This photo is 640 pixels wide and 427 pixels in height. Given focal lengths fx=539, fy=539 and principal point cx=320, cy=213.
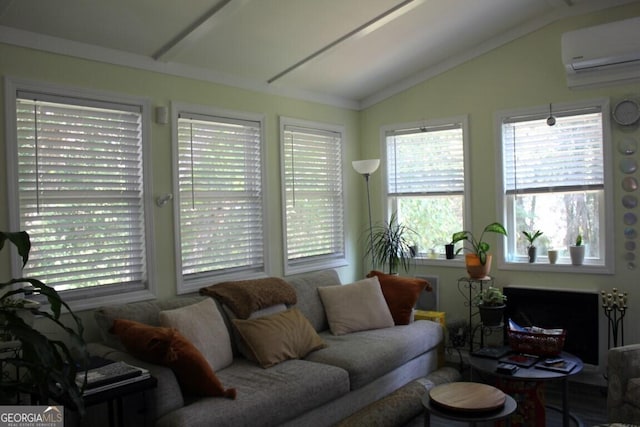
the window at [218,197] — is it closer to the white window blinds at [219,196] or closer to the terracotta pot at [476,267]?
the white window blinds at [219,196]

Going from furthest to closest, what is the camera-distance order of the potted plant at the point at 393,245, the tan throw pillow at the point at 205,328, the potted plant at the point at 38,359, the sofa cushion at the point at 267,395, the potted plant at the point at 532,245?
1. the potted plant at the point at 393,245
2. the potted plant at the point at 532,245
3. the tan throw pillow at the point at 205,328
4. the sofa cushion at the point at 267,395
5. the potted plant at the point at 38,359

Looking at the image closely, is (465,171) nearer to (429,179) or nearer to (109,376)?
(429,179)

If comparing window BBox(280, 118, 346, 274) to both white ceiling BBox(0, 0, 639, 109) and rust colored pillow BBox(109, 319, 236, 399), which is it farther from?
rust colored pillow BBox(109, 319, 236, 399)

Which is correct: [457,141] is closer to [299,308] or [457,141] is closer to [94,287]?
[299,308]

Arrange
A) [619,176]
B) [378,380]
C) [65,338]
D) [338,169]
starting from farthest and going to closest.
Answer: [338,169], [619,176], [378,380], [65,338]

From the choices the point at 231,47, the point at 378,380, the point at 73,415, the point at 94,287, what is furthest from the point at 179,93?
the point at 378,380

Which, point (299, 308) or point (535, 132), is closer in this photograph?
point (299, 308)

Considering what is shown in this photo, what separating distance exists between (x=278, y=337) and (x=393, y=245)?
6.21 feet

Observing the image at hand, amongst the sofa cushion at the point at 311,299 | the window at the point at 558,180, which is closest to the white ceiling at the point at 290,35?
the window at the point at 558,180

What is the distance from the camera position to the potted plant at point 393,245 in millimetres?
5047

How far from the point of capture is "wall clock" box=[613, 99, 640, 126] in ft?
13.1

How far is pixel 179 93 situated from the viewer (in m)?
3.84

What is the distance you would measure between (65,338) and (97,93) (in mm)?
1500

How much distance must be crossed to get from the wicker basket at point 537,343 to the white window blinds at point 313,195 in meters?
1.97
